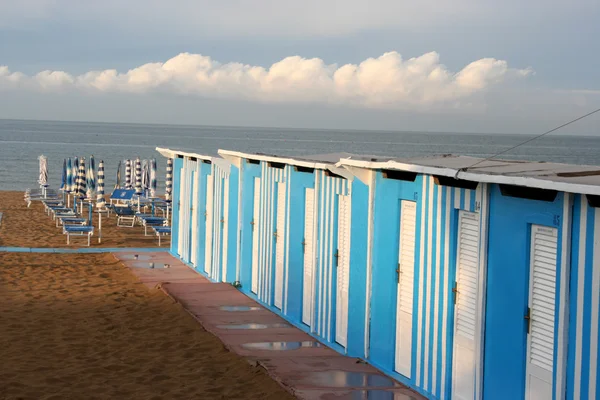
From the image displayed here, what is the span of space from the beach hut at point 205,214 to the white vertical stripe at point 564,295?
7746 mm

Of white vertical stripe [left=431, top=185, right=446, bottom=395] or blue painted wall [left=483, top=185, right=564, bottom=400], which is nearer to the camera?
blue painted wall [left=483, top=185, right=564, bottom=400]

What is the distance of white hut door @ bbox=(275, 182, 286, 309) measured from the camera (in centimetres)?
1120

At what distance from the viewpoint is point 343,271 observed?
935 cm

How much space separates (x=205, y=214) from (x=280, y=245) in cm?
400

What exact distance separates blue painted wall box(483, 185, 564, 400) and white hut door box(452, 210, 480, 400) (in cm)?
20

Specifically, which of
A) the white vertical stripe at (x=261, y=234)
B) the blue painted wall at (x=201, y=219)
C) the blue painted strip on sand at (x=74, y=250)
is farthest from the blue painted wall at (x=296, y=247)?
the blue painted strip on sand at (x=74, y=250)

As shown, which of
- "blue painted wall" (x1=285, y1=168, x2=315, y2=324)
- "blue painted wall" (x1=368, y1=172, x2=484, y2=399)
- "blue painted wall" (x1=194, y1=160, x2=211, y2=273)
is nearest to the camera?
"blue painted wall" (x1=368, y1=172, x2=484, y2=399)

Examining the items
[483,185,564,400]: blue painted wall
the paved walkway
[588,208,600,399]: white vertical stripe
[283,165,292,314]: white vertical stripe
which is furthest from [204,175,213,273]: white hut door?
[588,208,600,399]: white vertical stripe

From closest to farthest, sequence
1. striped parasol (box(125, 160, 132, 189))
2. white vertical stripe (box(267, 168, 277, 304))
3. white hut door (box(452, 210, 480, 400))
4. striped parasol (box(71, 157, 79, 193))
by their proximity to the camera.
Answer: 1. white hut door (box(452, 210, 480, 400))
2. white vertical stripe (box(267, 168, 277, 304))
3. striped parasol (box(71, 157, 79, 193))
4. striped parasol (box(125, 160, 132, 189))

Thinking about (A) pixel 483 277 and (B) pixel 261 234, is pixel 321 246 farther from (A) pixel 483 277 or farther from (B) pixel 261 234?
(A) pixel 483 277

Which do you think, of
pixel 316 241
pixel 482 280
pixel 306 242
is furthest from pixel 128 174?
pixel 482 280

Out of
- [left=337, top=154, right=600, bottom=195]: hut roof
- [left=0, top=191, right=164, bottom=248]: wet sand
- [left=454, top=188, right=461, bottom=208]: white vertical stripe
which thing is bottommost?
[left=0, top=191, right=164, bottom=248]: wet sand

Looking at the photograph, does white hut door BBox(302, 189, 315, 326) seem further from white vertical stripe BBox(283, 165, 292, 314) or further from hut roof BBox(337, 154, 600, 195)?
hut roof BBox(337, 154, 600, 195)

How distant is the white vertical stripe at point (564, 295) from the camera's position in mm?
5816
